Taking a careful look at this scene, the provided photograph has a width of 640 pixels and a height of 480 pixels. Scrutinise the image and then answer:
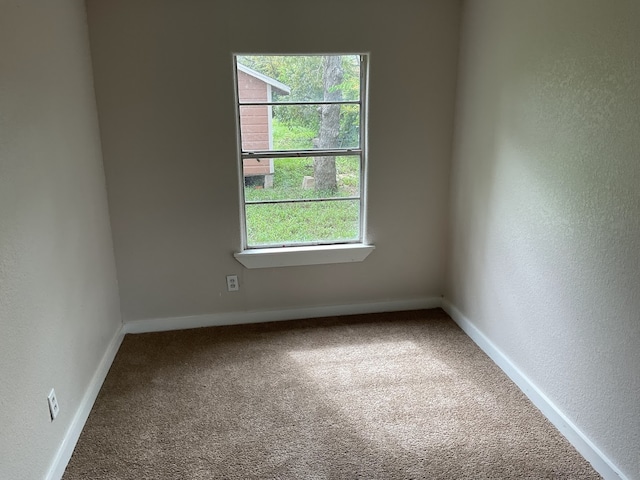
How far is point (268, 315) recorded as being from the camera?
310cm

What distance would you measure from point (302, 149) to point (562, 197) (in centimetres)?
145

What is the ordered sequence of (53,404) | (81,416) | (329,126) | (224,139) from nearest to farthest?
(53,404) < (81,416) < (224,139) < (329,126)

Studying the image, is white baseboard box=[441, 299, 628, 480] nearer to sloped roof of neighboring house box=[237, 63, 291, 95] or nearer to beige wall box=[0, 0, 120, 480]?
sloped roof of neighboring house box=[237, 63, 291, 95]

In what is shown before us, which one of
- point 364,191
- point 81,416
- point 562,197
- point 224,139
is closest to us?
point 562,197

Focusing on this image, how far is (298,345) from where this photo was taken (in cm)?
281

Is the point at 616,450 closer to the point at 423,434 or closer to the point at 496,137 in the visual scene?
the point at 423,434

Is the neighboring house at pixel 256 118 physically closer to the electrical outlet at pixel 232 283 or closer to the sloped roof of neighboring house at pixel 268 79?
the sloped roof of neighboring house at pixel 268 79

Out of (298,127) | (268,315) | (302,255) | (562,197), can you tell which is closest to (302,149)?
(298,127)

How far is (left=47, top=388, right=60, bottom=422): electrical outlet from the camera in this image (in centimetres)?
181

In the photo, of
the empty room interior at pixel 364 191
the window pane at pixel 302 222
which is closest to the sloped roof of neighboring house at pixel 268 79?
the empty room interior at pixel 364 191

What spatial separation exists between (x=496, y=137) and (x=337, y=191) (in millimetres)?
968

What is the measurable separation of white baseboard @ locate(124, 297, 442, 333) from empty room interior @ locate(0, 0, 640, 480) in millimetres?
13

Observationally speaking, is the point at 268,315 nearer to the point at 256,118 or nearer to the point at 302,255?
the point at 302,255

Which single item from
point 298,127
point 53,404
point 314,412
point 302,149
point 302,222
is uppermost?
point 298,127
